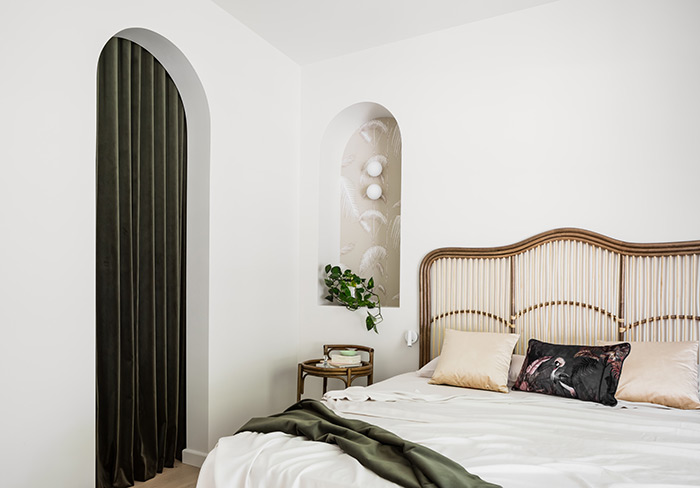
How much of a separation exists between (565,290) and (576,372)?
2.24 feet

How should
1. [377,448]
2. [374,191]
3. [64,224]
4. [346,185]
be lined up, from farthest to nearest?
[346,185] < [374,191] < [64,224] < [377,448]

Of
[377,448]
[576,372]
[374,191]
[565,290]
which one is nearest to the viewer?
[377,448]

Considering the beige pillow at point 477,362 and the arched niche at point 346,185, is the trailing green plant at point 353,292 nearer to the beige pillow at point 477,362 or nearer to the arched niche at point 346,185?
the arched niche at point 346,185

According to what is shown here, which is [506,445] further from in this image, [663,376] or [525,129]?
[525,129]

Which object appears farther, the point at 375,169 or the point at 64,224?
the point at 375,169

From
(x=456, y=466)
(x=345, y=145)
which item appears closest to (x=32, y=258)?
(x=456, y=466)

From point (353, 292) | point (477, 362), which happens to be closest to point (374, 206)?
point (353, 292)

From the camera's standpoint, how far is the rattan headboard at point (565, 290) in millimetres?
2859

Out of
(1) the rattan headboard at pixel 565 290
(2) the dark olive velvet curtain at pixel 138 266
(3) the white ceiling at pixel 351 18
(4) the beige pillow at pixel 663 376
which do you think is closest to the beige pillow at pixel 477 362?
(1) the rattan headboard at pixel 565 290

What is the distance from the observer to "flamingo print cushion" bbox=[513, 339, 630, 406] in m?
2.51

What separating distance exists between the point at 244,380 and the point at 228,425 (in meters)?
0.30

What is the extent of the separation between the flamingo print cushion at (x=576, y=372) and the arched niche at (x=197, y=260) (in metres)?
1.84

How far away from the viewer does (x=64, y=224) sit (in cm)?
231

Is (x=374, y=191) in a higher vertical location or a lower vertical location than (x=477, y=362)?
higher
